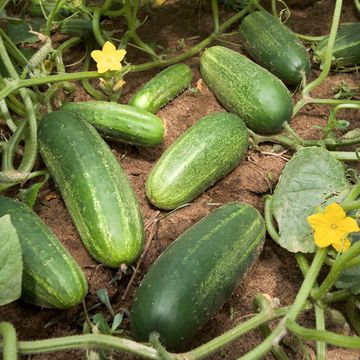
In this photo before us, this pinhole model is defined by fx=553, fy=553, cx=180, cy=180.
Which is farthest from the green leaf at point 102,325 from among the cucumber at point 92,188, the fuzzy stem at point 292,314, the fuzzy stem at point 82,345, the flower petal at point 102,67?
the flower petal at point 102,67

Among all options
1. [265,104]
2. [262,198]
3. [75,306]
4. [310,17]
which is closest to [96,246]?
[75,306]

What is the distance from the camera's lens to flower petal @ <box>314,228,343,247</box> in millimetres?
1863

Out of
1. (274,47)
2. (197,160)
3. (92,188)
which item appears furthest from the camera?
(274,47)

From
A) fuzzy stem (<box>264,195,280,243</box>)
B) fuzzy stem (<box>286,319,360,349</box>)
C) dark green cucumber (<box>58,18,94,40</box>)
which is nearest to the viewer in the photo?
fuzzy stem (<box>286,319,360,349</box>)

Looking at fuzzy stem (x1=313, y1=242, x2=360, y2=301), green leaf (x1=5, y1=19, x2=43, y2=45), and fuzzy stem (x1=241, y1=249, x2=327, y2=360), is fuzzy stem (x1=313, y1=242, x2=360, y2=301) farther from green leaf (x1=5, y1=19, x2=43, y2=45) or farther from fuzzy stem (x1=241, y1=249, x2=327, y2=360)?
green leaf (x1=5, y1=19, x2=43, y2=45)

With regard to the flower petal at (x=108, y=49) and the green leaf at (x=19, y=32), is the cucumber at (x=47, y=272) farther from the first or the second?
the green leaf at (x=19, y=32)

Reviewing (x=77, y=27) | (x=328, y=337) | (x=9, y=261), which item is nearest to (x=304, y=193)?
(x=328, y=337)

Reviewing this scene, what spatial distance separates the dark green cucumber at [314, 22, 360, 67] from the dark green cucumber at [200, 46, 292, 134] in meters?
0.44

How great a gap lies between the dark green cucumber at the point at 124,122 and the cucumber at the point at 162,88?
14 cm

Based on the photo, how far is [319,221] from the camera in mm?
1895

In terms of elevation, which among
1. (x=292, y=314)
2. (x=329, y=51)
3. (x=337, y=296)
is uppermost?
(x=329, y=51)

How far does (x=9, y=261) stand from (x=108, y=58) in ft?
3.92

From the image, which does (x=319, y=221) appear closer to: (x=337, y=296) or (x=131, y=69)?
(x=337, y=296)

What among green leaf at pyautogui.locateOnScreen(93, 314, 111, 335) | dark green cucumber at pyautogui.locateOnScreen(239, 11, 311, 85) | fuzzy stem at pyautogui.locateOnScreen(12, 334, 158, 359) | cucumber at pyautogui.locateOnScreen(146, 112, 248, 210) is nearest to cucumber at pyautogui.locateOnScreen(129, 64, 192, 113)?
cucumber at pyautogui.locateOnScreen(146, 112, 248, 210)
